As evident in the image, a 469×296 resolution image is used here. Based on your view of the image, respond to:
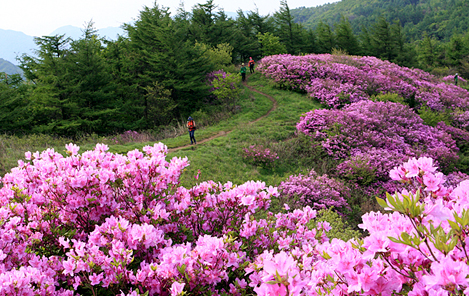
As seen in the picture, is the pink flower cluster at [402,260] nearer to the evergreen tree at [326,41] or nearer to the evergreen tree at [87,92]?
the evergreen tree at [87,92]

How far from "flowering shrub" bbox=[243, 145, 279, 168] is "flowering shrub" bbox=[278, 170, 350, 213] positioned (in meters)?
1.64

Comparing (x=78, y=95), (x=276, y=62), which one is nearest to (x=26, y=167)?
(x=78, y=95)

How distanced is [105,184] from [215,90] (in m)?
17.1

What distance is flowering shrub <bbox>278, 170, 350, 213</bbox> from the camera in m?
8.88

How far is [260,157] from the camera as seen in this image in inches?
454

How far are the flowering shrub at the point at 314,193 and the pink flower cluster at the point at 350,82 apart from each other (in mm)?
8620

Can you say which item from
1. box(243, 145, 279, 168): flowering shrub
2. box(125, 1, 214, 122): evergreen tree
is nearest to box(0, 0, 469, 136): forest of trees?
box(125, 1, 214, 122): evergreen tree

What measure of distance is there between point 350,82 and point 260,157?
40.0 feet

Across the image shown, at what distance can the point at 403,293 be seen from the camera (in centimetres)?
137

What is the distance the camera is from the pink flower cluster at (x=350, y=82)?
60.2 feet

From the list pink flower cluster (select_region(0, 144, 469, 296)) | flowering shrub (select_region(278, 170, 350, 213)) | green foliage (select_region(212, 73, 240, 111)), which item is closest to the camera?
pink flower cluster (select_region(0, 144, 469, 296))

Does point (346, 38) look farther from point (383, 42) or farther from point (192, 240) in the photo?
point (192, 240)

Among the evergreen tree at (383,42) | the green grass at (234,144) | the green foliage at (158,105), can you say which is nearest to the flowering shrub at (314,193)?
the green grass at (234,144)

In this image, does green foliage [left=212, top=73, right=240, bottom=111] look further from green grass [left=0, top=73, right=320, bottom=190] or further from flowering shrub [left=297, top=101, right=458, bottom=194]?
flowering shrub [left=297, top=101, right=458, bottom=194]
